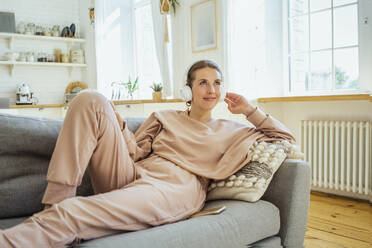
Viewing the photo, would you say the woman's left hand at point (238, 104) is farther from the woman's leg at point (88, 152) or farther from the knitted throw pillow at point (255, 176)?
the woman's leg at point (88, 152)

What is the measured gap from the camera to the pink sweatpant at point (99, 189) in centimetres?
101

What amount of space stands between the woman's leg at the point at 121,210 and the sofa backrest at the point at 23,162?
1.39 feet

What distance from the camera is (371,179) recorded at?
2779mm

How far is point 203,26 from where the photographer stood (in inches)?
155

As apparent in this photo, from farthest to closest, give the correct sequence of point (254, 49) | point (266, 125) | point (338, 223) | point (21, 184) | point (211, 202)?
point (254, 49)
point (338, 223)
point (266, 125)
point (211, 202)
point (21, 184)

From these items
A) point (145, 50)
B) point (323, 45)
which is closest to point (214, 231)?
point (323, 45)

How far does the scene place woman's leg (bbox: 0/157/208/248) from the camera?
97cm

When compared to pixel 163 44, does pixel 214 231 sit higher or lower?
lower

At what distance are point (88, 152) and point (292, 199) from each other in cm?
87

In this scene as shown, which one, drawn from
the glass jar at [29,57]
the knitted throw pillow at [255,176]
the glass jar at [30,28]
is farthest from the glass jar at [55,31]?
Answer: the knitted throw pillow at [255,176]

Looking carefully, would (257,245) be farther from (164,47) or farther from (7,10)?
(7,10)

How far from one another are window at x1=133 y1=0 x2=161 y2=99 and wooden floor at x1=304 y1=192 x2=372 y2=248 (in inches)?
122

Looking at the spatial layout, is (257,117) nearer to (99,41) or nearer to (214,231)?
(214,231)

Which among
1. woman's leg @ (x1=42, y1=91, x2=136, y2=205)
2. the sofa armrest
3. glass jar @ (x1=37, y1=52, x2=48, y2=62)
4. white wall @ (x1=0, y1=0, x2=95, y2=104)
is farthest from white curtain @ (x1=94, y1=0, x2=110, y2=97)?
the sofa armrest
